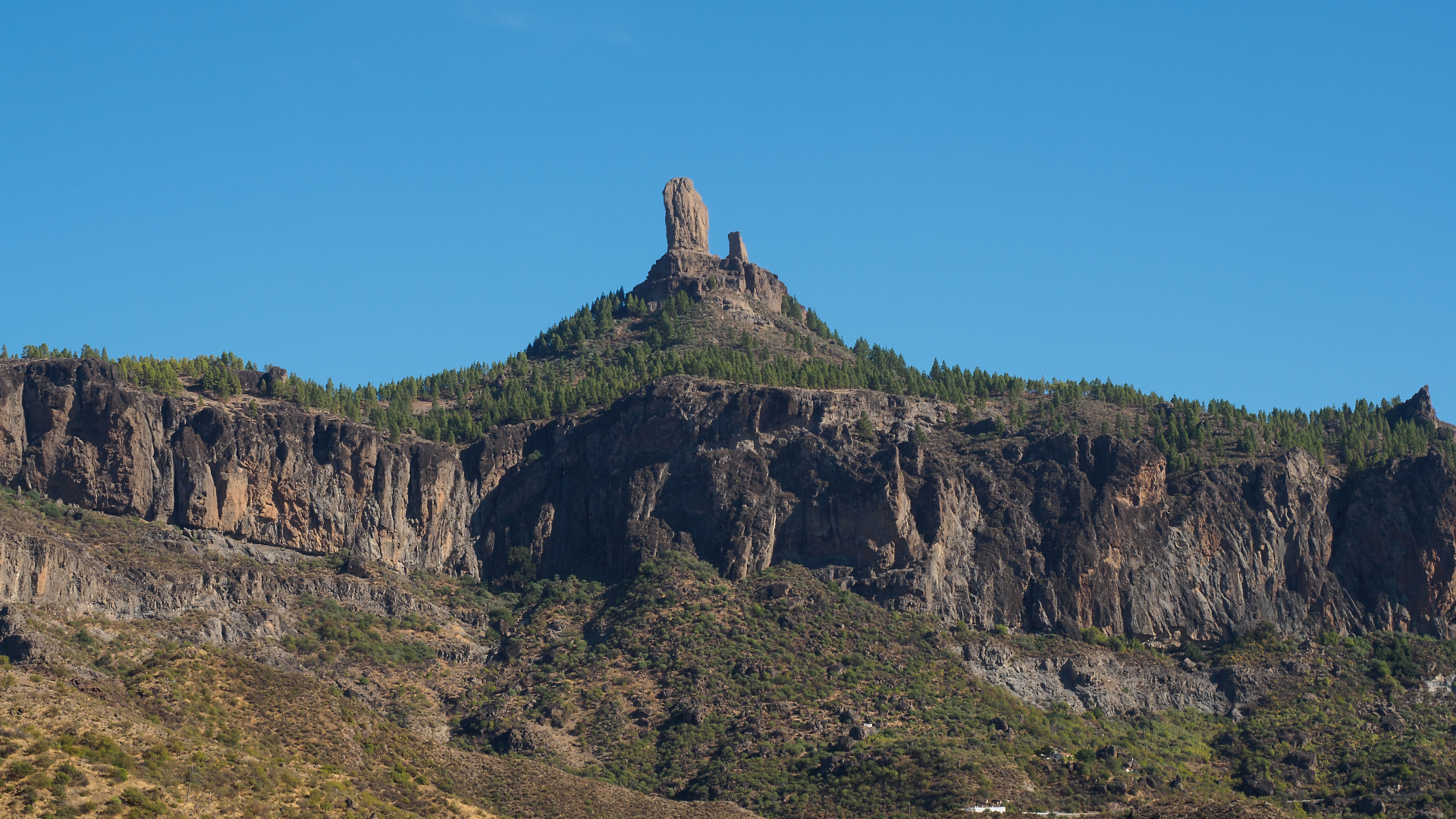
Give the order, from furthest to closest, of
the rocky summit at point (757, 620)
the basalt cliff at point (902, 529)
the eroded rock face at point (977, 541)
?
the eroded rock face at point (977, 541) → the basalt cliff at point (902, 529) → the rocky summit at point (757, 620)

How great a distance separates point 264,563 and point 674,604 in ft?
128

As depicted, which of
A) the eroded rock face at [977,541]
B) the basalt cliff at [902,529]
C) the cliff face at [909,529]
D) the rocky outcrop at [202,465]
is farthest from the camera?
the eroded rock face at [977,541]

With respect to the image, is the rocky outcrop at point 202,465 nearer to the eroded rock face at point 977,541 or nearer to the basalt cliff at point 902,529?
the basalt cliff at point 902,529

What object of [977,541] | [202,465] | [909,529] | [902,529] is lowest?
[977,541]

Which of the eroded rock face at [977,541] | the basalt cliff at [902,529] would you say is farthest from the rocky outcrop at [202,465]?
the eroded rock face at [977,541]

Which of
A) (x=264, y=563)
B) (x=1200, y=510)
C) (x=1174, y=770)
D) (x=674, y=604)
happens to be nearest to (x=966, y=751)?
(x=1174, y=770)

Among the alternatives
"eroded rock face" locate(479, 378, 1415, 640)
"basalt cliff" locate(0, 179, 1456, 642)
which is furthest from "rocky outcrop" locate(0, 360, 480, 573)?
"eroded rock face" locate(479, 378, 1415, 640)

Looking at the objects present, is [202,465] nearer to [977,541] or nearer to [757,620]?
[757,620]

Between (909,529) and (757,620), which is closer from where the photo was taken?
(757,620)

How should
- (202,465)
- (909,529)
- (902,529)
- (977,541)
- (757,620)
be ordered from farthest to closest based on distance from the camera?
1. (977,541)
2. (909,529)
3. (902,529)
4. (202,465)
5. (757,620)

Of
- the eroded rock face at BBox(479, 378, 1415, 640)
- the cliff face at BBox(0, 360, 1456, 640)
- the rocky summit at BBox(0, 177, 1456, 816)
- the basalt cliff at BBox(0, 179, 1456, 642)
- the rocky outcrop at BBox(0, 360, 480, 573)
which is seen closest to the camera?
the rocky summit at BBox(0, 177, 1456, 816)

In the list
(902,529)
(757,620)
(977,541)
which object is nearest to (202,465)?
(757,620)

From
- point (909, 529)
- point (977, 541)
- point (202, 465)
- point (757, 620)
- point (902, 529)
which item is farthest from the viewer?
point (977, 541)

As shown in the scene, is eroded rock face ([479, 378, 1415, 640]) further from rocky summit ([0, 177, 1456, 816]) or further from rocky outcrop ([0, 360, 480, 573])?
rocky outcrop ([0, 360, 480, 573])
